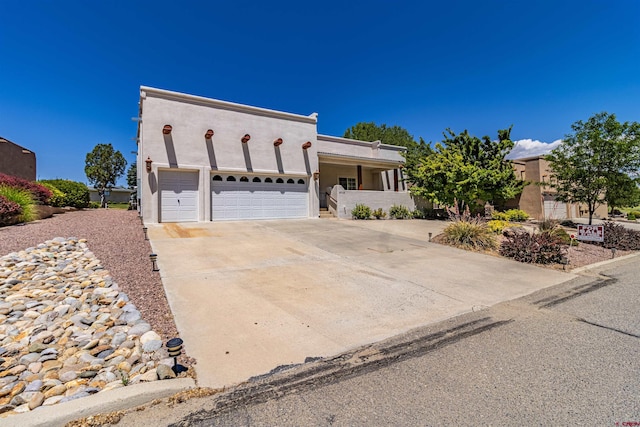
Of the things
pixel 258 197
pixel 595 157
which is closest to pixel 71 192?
pixel 258 197

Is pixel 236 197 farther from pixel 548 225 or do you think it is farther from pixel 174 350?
pixel 548 225

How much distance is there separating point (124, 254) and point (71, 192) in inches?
621

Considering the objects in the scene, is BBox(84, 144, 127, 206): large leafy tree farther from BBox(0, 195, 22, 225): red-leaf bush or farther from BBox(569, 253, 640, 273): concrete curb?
BBox(569, 253, 640, 273): concrete curb

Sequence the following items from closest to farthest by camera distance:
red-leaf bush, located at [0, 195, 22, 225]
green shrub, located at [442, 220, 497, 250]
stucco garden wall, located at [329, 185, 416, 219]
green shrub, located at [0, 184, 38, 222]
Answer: red-leaf bush, located at [0, 195, 22, 225] < green shrub, located at [442, 220, 497, 250] < green shrub, located at [0, 184, 38, 222] < stucco garden wall, located at [329, 185, 416, 219]

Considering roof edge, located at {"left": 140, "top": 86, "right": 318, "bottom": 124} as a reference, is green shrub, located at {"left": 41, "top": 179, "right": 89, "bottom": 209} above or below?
below

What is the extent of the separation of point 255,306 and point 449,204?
15.9 metres

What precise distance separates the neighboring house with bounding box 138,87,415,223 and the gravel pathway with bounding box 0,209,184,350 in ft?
11.3

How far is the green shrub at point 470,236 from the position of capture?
10.3 m

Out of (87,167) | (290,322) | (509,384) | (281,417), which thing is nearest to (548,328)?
(509,384)

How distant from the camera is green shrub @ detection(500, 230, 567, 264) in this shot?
28.4 ft

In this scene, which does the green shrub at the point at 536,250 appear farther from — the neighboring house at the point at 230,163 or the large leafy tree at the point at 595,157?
the large leafy tree at the point at 595,157

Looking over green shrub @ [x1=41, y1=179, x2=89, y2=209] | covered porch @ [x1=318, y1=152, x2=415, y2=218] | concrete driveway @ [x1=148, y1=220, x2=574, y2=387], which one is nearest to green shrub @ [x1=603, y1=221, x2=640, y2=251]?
concrete driveway @ [x1=148, y1=220, x2=574, y2=387]

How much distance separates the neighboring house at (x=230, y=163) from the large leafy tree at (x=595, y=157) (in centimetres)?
870

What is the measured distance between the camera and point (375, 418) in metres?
2.51
